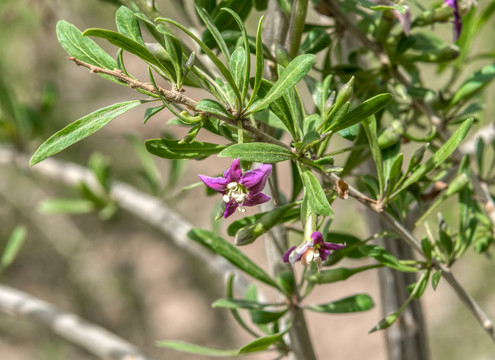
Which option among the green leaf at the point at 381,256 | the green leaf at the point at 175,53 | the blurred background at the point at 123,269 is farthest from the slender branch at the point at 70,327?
the blurred background at the point at 123,269

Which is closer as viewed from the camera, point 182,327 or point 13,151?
point 13,151

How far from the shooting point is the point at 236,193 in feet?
1.35

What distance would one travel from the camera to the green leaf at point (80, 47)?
424 millimetres

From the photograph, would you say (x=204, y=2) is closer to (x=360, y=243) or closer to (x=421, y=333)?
(x=360, y=243)

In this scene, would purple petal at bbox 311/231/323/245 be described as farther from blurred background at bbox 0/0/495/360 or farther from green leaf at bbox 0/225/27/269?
blurred background at bbox 0/0/495/360

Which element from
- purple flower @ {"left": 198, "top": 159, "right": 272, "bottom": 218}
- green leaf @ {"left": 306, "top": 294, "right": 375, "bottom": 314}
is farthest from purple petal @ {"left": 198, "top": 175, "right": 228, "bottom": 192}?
green leaf @ {"left": 306, "top": 294, "right": 375, "bottom": 314}

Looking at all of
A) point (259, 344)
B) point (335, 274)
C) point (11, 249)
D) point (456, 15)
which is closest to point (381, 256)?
point (335, 274)

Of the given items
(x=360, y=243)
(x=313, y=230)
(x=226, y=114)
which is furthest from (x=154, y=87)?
(x=360, y=243)

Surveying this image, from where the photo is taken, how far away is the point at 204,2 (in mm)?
536

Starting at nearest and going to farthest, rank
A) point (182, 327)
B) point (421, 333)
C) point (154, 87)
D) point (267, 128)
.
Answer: point (154, 87), point (267, 128), point (421, 333), point (182, 327)

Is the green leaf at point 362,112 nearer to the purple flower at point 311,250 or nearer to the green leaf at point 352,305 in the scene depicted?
the purple flower at point 311,250

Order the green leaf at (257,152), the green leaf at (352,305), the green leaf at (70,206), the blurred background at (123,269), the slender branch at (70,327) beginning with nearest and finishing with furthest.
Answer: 1. the green leaf at (257,152)
2. the green leaf at (352,305)
3. the slender branch at (70,327)
4. the green leaf at (70,206)
5. the blurred background at (123,269)

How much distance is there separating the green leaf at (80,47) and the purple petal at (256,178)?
139 mm

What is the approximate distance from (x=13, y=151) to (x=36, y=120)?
9 centimetres
